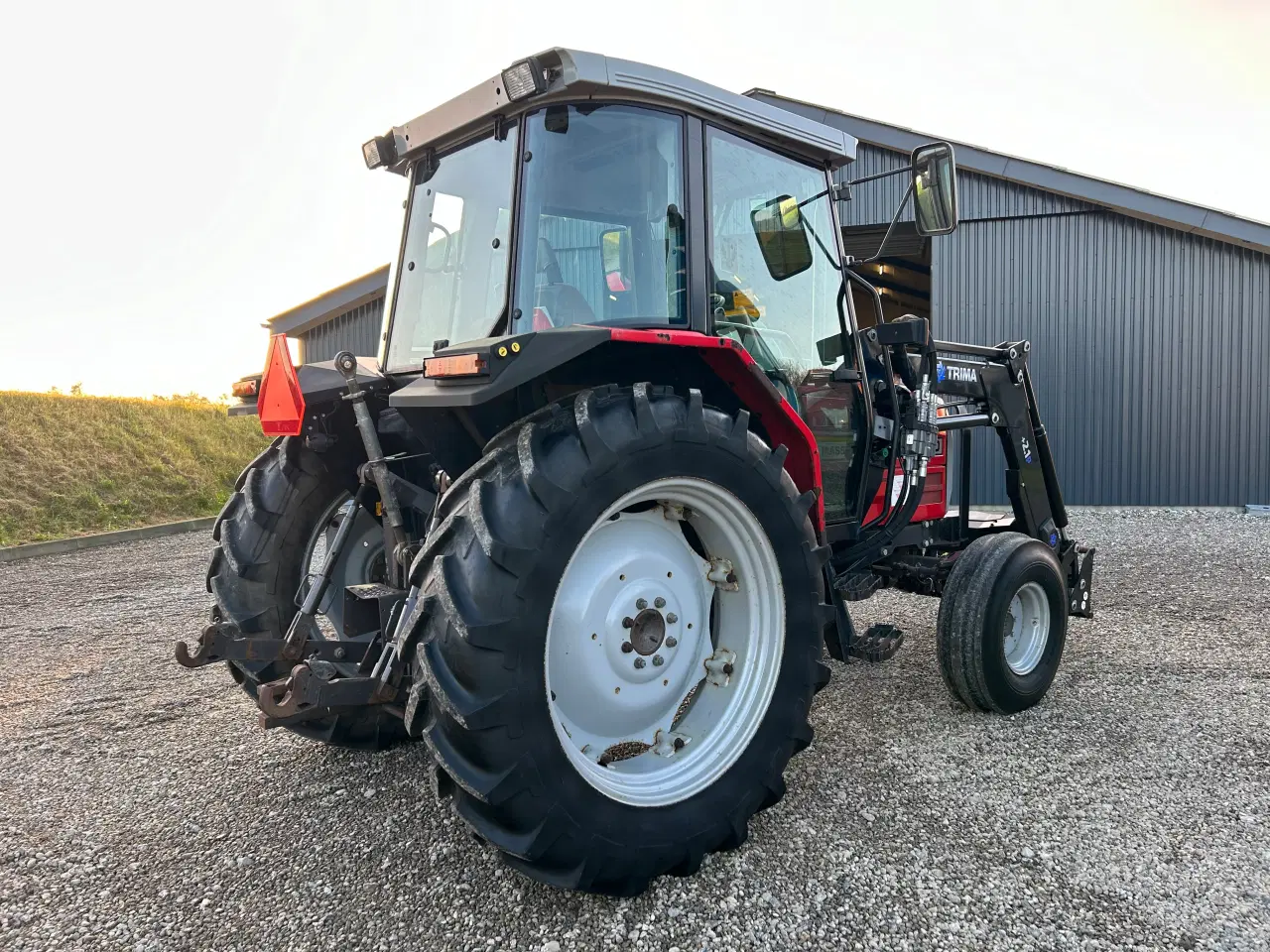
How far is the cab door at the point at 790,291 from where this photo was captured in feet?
9.48

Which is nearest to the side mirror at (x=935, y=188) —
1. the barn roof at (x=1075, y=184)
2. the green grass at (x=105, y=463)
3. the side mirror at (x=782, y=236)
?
the side mirror at (x=782, y=236)

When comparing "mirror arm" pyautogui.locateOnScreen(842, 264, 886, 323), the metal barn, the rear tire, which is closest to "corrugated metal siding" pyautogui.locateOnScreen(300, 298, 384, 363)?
the metal barn

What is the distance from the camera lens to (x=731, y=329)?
2859 millimetres

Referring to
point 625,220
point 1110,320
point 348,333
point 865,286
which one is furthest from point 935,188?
point 348,333

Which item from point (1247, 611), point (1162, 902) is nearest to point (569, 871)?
point (1162, 902)

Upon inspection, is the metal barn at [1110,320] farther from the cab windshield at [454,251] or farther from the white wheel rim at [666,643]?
the white wheel rim at [666,643]

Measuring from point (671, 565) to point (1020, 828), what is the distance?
4.45ft

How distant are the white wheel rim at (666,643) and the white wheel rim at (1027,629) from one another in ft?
5.73

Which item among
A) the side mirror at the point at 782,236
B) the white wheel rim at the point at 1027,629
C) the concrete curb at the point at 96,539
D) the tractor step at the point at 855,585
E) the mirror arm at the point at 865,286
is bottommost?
the concrete curb at the point at 96,539

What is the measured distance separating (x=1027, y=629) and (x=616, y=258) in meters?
2.58

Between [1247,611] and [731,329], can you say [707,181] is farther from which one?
[1247,611]

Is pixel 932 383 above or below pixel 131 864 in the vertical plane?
above

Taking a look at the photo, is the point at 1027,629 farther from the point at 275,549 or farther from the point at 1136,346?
the point at 1136,346

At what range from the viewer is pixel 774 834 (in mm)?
2492
